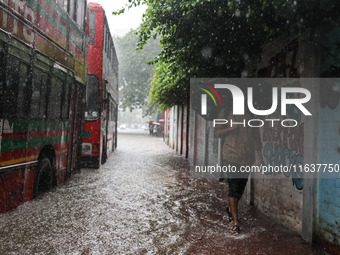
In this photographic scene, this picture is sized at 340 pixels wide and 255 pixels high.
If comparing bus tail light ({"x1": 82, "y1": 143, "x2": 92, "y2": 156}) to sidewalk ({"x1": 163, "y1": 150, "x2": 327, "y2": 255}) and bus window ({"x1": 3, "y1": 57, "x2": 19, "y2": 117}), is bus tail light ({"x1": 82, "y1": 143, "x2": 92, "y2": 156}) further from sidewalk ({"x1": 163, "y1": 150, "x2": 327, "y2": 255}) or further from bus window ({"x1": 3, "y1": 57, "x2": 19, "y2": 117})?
bus window ({"x1": 3, "y1": 57, "x2": 19, "y2": 117})

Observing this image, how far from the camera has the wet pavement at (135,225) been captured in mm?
3961

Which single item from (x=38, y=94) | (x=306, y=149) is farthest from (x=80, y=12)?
(x=306, y=149)

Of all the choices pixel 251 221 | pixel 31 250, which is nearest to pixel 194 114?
pixel 251 221

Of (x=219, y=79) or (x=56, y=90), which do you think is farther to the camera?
(x=219, y=79)

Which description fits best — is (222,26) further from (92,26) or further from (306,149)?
(92,26)

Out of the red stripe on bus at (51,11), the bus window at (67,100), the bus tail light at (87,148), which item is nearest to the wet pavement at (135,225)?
the bus window at (67,100)

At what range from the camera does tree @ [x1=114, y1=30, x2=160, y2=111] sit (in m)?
45.7

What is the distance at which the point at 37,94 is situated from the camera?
18.7ft

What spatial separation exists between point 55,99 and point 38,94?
39.0 inches

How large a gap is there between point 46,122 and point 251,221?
167 inches

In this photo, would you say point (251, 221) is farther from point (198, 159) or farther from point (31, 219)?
point (198, 159)

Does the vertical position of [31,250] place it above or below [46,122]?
below

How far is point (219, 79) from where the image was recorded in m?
8.45

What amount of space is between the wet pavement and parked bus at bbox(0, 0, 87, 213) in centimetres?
50
